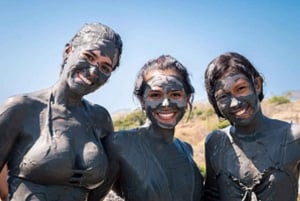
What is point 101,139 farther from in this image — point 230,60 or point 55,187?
point 230,60

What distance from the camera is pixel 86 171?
2809 mm

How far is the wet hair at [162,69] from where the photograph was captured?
10.8 ft

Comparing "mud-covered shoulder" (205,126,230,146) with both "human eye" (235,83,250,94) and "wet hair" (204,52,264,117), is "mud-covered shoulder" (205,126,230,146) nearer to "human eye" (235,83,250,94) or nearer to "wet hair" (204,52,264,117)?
"wet hair" (204,52,264,117)

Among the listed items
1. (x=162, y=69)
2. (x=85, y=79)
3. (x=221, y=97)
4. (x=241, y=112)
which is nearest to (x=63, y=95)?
(x=85, y=79)

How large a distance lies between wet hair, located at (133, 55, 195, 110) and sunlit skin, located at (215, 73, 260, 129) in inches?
8.7

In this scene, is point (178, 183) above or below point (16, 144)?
below

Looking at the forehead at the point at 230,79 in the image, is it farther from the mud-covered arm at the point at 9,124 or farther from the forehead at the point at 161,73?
the mud-covered arm at the point at 9,124

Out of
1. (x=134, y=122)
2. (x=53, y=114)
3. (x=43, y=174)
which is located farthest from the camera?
(x=134, y=122)

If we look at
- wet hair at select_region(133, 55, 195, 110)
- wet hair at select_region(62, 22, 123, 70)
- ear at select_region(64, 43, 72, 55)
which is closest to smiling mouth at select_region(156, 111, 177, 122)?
wet hair at select_region(133, 55, 195, 110)

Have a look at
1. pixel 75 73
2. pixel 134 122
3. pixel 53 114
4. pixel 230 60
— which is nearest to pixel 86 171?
pixel 53 114

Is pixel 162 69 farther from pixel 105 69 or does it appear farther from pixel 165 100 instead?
pixel 105 69

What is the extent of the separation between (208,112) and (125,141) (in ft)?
102

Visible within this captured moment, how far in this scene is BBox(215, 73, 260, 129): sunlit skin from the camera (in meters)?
3.14

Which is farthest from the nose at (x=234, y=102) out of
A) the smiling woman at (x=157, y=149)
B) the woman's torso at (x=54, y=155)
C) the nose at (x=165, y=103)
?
the woman's torso at (x=54, y=155)
